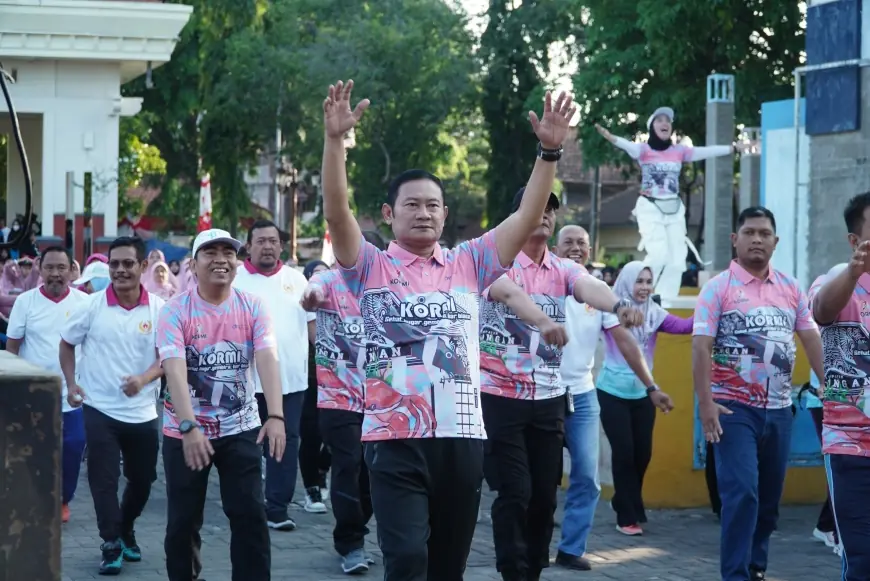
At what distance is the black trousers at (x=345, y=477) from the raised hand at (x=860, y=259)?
155 inches

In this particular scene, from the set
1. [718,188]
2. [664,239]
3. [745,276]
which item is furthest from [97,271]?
[718,188]

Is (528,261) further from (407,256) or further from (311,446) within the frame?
(311,446)

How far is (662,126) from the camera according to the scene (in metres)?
15.4

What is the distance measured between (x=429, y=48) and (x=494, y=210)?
8.89 meters

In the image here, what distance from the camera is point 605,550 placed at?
9.84 metres

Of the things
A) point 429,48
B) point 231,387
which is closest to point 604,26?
point 429,48

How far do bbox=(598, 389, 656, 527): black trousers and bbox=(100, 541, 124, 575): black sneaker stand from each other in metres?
3.64

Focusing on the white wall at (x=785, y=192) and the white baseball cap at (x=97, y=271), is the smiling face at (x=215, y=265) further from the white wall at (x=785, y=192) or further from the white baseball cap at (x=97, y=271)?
the white wall at (x=785, y=192)

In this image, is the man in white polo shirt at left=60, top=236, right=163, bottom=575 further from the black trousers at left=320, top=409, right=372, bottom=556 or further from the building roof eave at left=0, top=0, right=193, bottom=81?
the building roof eave at left=0, top=0, right=193, bottom=81

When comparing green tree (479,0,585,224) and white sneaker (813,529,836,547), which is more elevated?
green tree (479,0,585,224)

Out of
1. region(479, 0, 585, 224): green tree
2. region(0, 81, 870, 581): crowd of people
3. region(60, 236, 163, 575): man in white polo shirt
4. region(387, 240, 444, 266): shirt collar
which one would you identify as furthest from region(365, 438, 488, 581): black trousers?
region(479, 0, 585, 224): green tree

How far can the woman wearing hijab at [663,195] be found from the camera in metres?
15.5

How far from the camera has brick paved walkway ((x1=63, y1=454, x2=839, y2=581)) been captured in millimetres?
8906

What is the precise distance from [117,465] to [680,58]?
2579 centimetres
